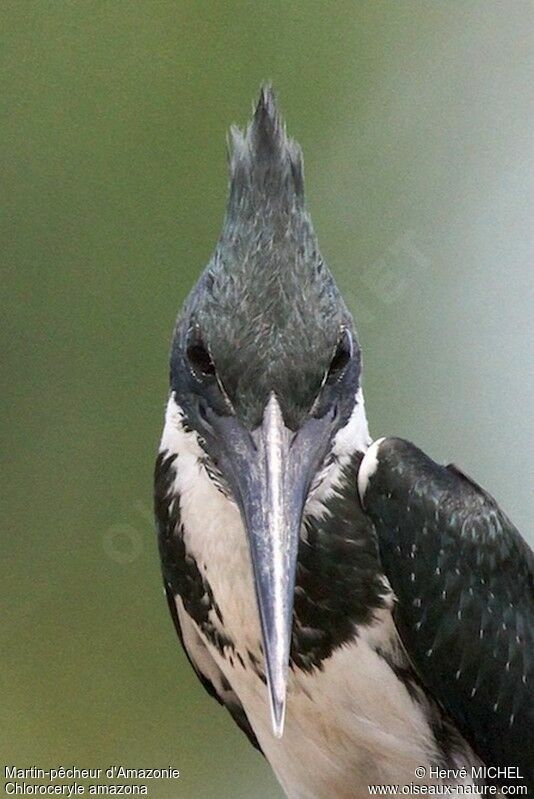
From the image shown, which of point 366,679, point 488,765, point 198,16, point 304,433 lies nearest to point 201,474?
point 304,433

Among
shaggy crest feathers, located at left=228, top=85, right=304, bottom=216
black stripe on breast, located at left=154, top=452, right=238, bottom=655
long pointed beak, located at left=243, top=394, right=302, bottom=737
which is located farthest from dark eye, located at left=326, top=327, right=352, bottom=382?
black stripe on breast, located at left=154, top=452, right=238, bottom=655

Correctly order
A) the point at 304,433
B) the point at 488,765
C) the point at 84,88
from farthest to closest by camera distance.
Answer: the point at 84,88, the point at 488,765, the point at 304,433

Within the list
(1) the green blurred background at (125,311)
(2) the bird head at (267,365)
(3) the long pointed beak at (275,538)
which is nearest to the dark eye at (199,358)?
(2) the bird head at (267,365)

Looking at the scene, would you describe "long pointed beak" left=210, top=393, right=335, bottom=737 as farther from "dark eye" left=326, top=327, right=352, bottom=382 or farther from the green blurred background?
the green blurred background

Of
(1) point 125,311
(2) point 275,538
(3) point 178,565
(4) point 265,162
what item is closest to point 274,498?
(2) point 275,538

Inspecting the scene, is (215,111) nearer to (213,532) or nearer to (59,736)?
(59,736)

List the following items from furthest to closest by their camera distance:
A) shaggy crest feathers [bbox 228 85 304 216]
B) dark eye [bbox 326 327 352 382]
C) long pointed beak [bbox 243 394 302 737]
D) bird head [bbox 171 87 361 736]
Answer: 1. shaggy crest feathers [bbox 228 85 304 216]
2. dark eye [bbox 326 327 352 382]
3. bird head [bbox 171 87 361 736]
4. long pointed beak [bbox 243 394 302 737]

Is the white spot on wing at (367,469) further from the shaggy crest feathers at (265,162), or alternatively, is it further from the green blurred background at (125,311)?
the green blurred background at (125,311)
